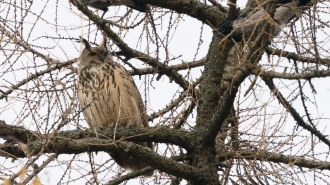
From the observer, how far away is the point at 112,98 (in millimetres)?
5953

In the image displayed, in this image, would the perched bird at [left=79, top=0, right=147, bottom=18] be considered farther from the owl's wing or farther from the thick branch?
the thick branch

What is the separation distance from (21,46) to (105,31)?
821 millimetres

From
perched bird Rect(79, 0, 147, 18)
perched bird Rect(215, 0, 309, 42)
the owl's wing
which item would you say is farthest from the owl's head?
perched bird Rect(215, 0, 309, 42)

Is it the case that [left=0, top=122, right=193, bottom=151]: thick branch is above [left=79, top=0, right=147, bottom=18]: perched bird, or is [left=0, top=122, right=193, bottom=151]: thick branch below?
below

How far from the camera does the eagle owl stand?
5.85 meters

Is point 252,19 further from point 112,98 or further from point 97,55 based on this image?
point 97,55

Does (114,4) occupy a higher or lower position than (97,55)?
higher

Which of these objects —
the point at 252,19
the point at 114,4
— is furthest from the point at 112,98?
the point at 252,19

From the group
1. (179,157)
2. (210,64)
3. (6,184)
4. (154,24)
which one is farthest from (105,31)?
(6,184)

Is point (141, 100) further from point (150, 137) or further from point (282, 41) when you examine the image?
point (282, 41)

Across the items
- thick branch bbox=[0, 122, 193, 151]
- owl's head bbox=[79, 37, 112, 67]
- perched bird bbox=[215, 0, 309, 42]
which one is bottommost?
thick branch bbox=[0, 122, 193, 151]

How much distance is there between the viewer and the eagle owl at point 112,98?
5.85 meters

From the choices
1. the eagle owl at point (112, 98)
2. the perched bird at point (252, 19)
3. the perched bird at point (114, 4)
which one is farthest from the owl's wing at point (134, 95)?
the perched bird at point (252, 19)

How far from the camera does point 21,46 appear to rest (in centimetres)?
481
